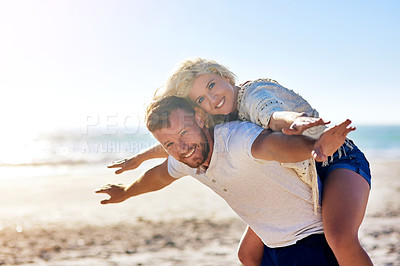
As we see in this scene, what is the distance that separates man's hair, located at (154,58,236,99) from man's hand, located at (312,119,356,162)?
1232 mm

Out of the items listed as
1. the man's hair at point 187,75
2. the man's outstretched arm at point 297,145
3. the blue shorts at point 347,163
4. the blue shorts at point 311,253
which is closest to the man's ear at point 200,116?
the man's hair at point 187,75

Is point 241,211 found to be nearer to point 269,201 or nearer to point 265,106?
point 269,201

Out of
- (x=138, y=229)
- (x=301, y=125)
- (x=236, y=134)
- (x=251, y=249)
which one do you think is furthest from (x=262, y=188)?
(x=138, y=229)

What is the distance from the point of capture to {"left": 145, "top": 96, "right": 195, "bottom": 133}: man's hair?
2447mm

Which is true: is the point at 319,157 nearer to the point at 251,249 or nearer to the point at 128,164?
the point at 251,249

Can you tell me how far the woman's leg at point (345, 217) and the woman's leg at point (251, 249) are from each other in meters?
0.74

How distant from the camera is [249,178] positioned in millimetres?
2293

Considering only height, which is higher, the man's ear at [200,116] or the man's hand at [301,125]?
the man's hand at [301,125]

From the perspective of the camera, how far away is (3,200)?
9539mm

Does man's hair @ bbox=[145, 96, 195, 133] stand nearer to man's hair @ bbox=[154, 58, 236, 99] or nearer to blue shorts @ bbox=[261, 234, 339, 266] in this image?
man's hair @ bbox=[154, 58, 236, 99]

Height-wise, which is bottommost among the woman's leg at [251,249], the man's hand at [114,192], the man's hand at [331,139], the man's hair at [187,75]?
the woman's leg at [251,249]

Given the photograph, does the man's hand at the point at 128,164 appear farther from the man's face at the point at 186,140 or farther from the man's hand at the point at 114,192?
the man's face at the point at 186,140

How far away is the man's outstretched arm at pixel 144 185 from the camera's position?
3137 mm

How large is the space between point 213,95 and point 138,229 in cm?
447
